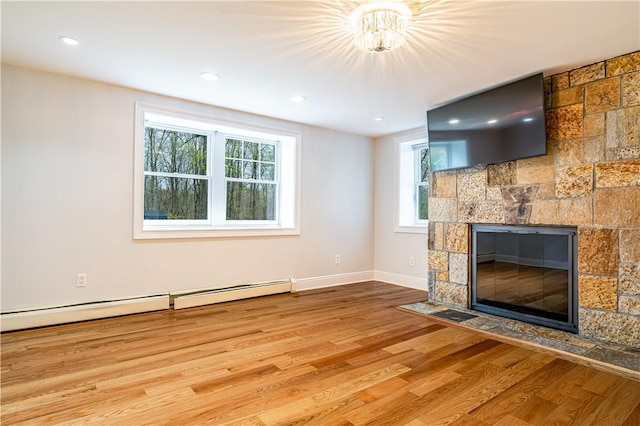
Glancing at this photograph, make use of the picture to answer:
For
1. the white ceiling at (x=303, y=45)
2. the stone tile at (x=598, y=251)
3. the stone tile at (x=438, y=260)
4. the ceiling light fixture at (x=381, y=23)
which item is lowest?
the stone tile at (x=438, y=260)

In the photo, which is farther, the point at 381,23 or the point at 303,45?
the point at 303,45

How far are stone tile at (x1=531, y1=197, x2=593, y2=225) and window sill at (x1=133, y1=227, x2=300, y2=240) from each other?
2.83 metres

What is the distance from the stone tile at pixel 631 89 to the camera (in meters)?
2.58

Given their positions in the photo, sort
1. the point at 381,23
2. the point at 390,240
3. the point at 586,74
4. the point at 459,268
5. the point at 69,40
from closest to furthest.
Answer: the point at 381,23 → the point at 69,40 → the point at 586,74 → the point at 459,268 → the point at 390,240

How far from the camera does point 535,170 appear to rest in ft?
10.4

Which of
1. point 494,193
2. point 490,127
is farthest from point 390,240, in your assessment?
point 490,127

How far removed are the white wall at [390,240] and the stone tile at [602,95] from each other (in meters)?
2.28

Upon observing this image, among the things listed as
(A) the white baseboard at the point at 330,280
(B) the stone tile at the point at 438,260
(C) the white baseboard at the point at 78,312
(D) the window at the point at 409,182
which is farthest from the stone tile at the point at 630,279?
(C) the white baseboard at the point at 78,312

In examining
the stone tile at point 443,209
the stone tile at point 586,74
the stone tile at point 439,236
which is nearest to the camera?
the stone tile at point 586,74

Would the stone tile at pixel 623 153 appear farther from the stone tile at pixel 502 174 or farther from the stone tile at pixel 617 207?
the stone tile at pixel 502 174

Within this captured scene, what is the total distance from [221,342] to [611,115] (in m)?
3.61

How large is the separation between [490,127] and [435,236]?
1402mm

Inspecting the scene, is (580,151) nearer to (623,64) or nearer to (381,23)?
(623,64)

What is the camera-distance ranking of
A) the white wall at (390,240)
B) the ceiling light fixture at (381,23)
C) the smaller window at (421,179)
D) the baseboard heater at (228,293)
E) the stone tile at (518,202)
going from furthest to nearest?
the smaller window at (421,179)
the white wall at (390,240)
the baseboard heater at (228,293)
the stone tile at (518,202)
the ceiling light fixture at (381,23)
